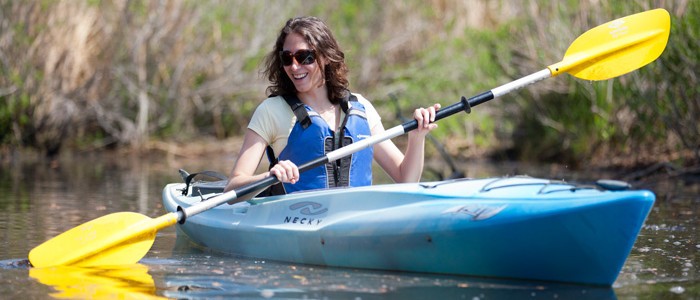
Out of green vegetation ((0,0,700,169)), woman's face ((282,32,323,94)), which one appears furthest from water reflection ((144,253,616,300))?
green vegetation ((0,0,700,169))

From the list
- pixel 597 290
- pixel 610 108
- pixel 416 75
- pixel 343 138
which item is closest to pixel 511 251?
pixel 597 290

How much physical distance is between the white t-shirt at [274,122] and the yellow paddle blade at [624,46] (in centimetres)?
157

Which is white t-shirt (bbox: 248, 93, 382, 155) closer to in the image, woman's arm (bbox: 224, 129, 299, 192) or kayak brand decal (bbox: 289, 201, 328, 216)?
woman's arm (bbox: 224, 129, 299, 192)

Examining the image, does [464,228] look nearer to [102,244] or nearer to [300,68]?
[300,68]

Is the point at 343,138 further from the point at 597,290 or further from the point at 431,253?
the point at 597,290

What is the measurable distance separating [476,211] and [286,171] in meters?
1.01

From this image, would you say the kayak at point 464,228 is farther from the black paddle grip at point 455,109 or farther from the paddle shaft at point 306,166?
the black paddle grip at point 455,109

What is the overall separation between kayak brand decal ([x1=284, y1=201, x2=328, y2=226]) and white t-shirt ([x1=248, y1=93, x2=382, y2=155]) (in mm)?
356

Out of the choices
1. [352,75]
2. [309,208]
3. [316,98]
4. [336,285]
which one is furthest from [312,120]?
[352,75]

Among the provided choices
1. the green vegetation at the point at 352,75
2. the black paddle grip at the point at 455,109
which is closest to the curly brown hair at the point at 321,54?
the black paddle grip at the point at 455,109

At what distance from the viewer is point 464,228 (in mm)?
4328

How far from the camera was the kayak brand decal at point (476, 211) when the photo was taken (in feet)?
14.0

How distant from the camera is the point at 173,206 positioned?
611 centimetres

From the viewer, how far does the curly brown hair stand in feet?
17.2
